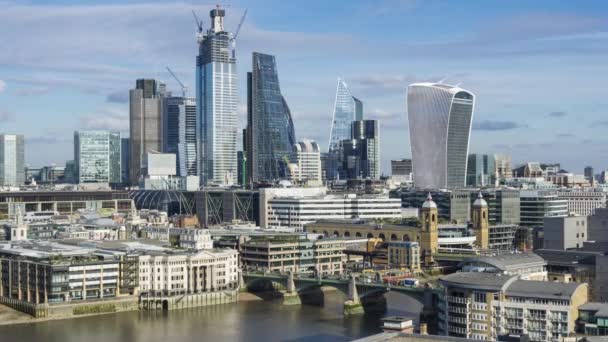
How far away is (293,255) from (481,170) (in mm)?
104189

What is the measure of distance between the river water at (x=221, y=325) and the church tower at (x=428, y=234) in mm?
12947

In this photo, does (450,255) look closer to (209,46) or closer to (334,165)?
(209,46)

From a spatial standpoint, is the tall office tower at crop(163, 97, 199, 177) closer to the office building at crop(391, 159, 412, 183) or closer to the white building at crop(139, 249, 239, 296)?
the office building at crop(391, 159, 412, 183)

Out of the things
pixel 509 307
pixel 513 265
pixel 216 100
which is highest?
pixel 216 100

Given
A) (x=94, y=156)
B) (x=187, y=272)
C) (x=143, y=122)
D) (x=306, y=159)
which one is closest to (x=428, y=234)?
(x=187, y=272)

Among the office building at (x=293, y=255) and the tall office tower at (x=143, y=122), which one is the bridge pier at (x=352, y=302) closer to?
the office building at (x=293, y=255)

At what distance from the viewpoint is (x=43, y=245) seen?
64.2m

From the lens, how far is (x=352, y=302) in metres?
52.5

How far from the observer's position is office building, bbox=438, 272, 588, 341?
39000mm

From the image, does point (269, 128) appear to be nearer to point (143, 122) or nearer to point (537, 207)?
point (143, 122)

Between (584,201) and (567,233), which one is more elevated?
(584,201)

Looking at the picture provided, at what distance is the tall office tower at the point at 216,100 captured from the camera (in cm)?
16350

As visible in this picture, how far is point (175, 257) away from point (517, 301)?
77.7ft

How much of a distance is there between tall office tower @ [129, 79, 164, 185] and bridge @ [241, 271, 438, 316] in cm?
12814
